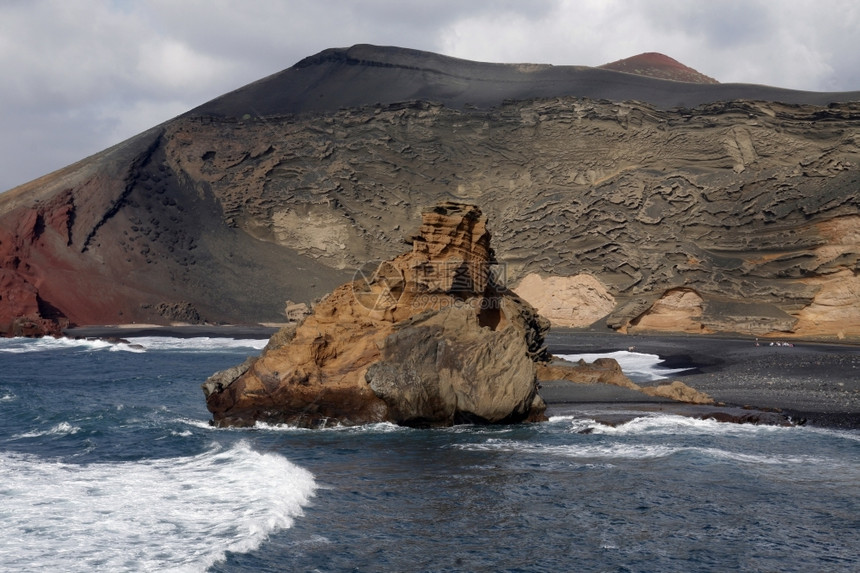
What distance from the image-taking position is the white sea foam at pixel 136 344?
149 feet

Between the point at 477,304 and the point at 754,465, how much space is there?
9029 millimetres

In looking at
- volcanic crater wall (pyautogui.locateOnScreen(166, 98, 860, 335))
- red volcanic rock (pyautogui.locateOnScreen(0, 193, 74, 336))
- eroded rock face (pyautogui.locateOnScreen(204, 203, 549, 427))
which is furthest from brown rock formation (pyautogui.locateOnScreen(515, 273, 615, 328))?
Result: red volcanic rock (pyautogui.locateOnScreen(0, 193, 74, 336))

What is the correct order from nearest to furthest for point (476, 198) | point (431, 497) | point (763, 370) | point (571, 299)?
point (431, 497)
point (763, 370)
point (571, 299)
point (476, 198)

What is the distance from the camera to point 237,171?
72.2m

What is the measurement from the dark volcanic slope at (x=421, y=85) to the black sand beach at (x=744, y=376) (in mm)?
32781

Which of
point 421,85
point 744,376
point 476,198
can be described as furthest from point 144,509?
point 421,85

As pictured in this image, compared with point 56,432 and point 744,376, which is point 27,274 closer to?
point 56,432

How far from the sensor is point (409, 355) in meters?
19.0

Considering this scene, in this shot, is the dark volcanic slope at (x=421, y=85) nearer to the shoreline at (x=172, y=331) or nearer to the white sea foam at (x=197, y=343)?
the shoreline at (x=172, y=331)

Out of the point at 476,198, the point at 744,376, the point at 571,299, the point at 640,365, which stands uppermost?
the point at 476,198

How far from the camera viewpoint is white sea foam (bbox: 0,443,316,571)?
31.8 ft

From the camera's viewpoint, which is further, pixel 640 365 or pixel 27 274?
pixel 27 274

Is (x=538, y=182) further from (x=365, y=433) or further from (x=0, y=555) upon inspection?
(x=0, y=555)

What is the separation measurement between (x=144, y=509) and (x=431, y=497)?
13.7ft
